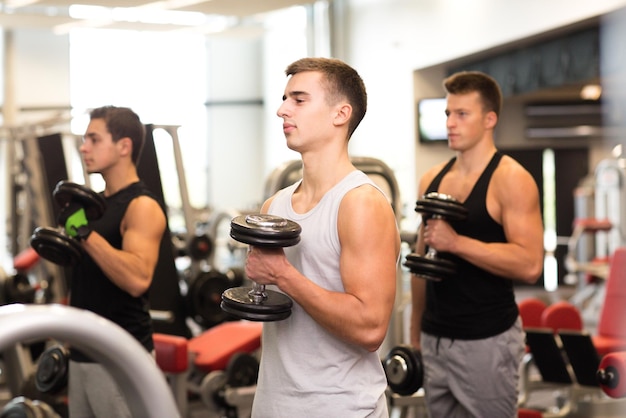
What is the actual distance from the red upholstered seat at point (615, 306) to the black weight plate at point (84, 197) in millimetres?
2629

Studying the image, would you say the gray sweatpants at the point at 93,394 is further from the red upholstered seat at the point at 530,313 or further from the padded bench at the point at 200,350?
the red upholstered seat at the point at 530,313

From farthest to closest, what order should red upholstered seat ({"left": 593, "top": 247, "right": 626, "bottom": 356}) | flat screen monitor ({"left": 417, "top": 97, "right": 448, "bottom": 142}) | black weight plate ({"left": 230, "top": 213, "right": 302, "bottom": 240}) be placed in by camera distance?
1. flat screen monitor ({"left": 417, "top": 97, "right": 448, "bottom": 142})
2. red upholstered seat ({"left": 593, "top": 247, "right": 626, "bottom": 356})
3. black weight plate ({"left": 230, "top": 213, "right": 302, "bottom": 240})

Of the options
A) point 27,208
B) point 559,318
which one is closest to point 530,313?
point 559,318

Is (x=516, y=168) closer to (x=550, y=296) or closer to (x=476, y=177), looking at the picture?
(x=476, y=177)

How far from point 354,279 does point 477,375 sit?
0.94 m

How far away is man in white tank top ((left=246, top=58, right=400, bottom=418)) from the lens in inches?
59.9

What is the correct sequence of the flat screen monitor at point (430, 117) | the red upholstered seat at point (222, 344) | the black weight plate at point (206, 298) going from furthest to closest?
the flat screen monitor at point (430, 117), the black weight plate at point (206, 298), the red upholstered seat at point (222, 344)

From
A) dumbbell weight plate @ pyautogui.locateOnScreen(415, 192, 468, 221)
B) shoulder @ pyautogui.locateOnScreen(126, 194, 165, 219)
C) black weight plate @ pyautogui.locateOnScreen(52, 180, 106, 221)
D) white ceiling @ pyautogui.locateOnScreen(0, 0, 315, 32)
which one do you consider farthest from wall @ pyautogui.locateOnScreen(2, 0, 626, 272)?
black weight plate @ pyautogui.locateOnScreen(52, 180, 106, 221)

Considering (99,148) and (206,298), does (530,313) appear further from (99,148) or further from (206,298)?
(99,148)

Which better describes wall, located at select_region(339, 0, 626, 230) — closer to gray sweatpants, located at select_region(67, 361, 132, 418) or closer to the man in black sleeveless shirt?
the man in black sleeveless shirt

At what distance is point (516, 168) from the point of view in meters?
2.37

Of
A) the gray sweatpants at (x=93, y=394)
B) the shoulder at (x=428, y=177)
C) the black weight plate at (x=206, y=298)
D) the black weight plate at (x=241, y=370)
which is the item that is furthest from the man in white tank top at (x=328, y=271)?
the black weight plate at (x=206, y=298)

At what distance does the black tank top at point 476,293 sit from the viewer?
2348 millimetres

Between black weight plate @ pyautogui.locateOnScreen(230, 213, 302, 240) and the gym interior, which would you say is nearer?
black weight plate @ pyautogui.locateOnScreen(230, 213, 302, 240)
